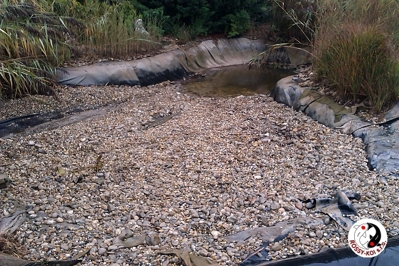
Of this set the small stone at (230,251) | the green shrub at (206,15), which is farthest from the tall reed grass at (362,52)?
the green shrub at (206,15)

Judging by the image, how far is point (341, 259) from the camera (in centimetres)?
218

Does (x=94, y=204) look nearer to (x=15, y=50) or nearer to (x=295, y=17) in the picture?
(x=15, y=50)

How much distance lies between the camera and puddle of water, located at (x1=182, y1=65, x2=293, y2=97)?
5.84 meters

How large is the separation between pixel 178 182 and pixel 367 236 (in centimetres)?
148

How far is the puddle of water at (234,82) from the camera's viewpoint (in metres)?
5.84

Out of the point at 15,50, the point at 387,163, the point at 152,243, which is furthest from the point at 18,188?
the point at 387,163

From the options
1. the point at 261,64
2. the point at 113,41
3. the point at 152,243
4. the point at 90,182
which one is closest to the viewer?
the point at 152,243

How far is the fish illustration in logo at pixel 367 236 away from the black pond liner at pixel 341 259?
8.4 inches

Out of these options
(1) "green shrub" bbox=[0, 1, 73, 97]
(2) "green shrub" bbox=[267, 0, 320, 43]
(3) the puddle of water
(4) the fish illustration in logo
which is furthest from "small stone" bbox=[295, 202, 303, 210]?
(2) "green shrub" bbox=[267, 0, 320, 43]

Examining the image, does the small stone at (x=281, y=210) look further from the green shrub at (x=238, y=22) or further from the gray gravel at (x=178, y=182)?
the green shrub at (x=238, y=22)

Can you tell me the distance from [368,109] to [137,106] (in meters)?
2.44

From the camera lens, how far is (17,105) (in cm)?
441

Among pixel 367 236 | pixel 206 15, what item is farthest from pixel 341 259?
pixel 206 15

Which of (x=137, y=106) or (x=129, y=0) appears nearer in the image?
(x=137, y=106)
